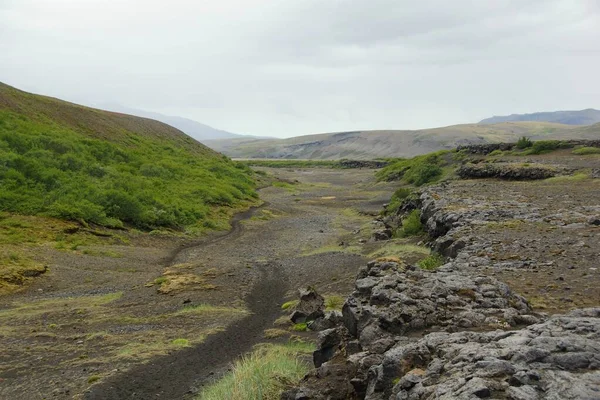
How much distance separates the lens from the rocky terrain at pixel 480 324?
5215 millimetres

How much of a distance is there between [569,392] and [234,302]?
15501mm

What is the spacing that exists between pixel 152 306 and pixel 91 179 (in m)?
22.9

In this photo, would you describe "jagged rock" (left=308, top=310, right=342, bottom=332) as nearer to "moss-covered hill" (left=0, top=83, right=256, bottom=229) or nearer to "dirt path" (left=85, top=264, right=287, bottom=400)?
"dirt path" (left=85, top=264, right=287, bottom=400)

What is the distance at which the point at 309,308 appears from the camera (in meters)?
15.7

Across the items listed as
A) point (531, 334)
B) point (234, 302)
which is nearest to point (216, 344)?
point (234, 302)

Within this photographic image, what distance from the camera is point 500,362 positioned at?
214 inches

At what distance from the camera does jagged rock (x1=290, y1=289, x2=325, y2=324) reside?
50.1 feet

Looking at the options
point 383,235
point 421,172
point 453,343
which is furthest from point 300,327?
point 421,172

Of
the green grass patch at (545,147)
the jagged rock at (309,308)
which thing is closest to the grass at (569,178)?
the green grass patch at (545,147)

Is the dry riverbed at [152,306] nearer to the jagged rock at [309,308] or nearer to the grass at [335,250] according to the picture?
the grass at [335,250]

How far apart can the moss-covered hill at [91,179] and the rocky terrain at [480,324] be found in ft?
80.5

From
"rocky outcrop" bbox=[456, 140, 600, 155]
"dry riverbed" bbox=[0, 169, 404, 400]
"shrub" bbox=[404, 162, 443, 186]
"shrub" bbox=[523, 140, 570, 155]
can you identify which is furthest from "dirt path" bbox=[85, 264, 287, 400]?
"rocky outcrop" bbox=[456, 140, 600, 155]

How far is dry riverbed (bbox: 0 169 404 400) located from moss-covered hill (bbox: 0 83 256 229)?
12.3 ft

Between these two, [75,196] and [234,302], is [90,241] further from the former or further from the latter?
[234,302]
